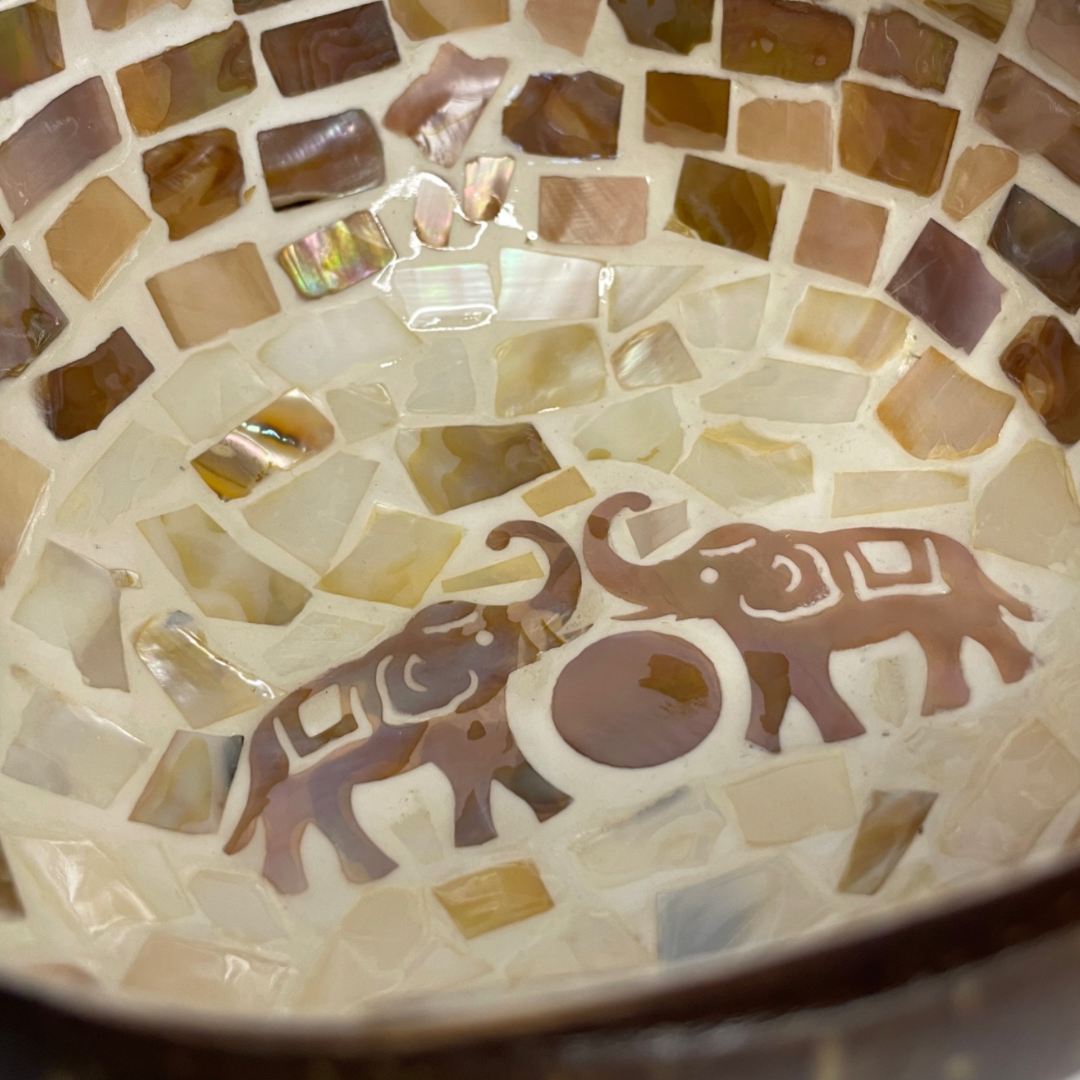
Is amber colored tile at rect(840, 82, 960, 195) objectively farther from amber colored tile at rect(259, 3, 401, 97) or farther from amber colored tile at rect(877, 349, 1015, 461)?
amber colored tile at rect(259, 3, 401, 97)

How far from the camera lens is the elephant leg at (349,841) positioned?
0.49 meters

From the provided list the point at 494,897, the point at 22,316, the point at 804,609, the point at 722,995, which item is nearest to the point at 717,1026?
the point at 722,995

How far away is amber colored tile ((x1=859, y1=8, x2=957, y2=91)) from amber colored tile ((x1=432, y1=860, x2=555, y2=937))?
1.43ft

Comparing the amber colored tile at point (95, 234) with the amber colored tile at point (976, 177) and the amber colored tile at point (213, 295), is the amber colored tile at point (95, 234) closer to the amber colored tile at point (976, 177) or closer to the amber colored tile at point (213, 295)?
the amber colored tile at point (213, 295)

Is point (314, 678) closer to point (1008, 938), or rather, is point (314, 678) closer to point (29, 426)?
point (29, 426)

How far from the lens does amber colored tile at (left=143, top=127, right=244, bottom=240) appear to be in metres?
0.58

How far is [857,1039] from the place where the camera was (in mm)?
225

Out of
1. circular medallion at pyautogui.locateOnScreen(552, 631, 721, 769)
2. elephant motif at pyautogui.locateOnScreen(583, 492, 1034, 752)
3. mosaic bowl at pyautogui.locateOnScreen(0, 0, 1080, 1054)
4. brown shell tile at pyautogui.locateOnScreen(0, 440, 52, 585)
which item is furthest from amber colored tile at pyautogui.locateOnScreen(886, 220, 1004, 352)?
brown shell tile at pyautogui.locateOnScreen(0, 440, 52, 585)

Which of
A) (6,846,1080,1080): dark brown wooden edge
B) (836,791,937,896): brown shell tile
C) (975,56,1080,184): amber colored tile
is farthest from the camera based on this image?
(975,56,1080,184): amber colored tile

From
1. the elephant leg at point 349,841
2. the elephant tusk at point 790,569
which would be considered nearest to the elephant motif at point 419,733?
the elephant leg at point 349,841

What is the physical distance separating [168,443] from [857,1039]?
46 cm

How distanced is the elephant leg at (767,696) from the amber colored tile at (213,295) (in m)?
0.31

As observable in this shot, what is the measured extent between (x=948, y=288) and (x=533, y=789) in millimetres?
339

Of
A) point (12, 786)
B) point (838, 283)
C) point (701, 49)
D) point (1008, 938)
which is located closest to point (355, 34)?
point (701, 49)
